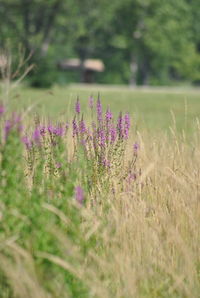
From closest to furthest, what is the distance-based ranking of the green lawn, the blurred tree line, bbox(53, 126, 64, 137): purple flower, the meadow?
the meadow < bbox(53, 126, 64, 137): purple flower < the green lawn < the blurred tree line

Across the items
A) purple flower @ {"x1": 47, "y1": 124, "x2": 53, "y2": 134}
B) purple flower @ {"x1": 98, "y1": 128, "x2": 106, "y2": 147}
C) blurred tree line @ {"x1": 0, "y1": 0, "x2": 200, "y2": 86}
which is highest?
blurred tree line @ {"x1": 0, "y1": 0, "x2": 200, "y2": 86}

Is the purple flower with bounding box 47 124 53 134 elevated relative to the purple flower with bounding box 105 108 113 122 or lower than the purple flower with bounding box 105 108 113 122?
lower

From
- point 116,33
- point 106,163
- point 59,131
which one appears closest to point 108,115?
point 106,163

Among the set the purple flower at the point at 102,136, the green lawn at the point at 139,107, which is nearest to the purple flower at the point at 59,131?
the green lawn at the point at 139,107

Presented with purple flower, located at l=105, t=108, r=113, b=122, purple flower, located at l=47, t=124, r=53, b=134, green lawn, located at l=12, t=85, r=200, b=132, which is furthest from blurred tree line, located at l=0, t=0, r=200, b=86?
purple flower, located at l=47, t=124, r=53, b=134

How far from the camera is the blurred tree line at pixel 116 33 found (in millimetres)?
39469

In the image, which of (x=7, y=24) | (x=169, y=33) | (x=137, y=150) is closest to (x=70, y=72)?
(x=169, y=33)

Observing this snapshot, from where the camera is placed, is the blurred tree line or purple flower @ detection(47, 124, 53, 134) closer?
purple flower @ detection(47, 124, 53, 134)

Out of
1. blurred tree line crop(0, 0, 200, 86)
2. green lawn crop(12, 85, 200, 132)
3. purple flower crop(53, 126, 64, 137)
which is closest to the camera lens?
purple flower crop(53, 126, 64, 137)

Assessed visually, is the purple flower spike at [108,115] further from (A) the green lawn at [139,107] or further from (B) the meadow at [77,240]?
(B) the meadow at [77,240]

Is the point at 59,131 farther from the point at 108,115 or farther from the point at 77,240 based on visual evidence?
the point at 77,240

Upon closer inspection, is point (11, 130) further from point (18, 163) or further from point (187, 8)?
point (187, 8)

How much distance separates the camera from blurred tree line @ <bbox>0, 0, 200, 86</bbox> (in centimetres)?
3947

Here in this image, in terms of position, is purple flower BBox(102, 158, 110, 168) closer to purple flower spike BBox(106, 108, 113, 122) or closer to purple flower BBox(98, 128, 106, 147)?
purple flower BBox(98, 128, 106, 147)
